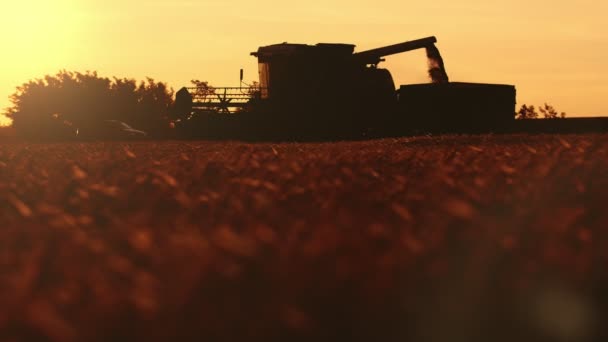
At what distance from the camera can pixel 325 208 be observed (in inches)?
178

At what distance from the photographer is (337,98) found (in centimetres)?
4316

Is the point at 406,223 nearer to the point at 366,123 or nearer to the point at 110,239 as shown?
the point at 110,239

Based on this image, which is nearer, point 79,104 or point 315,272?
point 315,272

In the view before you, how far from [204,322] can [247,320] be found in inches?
4.3

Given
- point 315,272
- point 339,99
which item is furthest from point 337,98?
point 315,272

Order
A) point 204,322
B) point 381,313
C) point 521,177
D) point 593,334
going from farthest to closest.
→ point 521,177 < point 593,334 < point 381,313 < point 204,322

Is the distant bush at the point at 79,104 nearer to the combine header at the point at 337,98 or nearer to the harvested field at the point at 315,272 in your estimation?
the combine header at the point at 337,98

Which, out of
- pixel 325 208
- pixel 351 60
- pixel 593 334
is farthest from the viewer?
pixel 351 60

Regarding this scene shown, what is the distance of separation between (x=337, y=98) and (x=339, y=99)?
0.35 ft

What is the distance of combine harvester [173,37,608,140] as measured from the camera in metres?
40.8

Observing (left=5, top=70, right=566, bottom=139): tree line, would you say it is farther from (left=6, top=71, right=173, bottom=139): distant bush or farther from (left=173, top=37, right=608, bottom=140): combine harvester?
(left=173, top=37, right=608, bottom=140): combine harvester

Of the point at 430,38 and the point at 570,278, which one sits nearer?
the point at 570,278

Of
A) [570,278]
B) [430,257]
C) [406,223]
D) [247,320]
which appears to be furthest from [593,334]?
[406,223]

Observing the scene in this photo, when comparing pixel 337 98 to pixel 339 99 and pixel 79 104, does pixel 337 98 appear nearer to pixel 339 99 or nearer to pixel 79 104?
pixel 339 99
